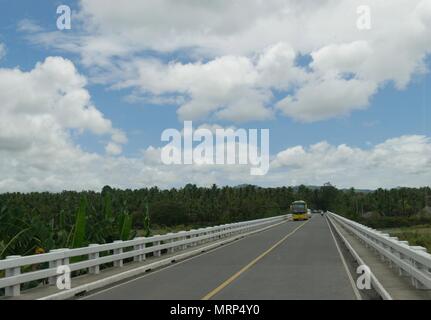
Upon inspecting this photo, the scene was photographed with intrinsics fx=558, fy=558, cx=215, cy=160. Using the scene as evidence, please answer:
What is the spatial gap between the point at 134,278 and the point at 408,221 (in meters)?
166

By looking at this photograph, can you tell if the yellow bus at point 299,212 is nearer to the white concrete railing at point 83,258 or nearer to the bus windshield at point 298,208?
the bus windshield at point 298,208

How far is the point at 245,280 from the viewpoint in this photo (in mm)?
15133

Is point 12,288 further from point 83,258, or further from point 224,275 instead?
point 83,258

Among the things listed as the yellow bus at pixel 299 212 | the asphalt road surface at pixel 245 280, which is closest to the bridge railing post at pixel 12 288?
the asphalt road surface at pixel 245 280

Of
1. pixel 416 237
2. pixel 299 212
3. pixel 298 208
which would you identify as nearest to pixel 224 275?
pixel 416 237

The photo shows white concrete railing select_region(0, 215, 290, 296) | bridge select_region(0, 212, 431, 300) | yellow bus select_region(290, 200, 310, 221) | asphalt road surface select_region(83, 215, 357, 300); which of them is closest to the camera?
white concrete railing select_region(0, 215, 290, 296)

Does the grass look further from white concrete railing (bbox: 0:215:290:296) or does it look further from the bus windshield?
white concrete railing (bbox: 0:215:290:296)

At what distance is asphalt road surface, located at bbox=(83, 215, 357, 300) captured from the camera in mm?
12555

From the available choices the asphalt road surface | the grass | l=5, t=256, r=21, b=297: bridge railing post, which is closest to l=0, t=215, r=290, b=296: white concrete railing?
l=5, t=256, r=21, b=297: bridge railing post

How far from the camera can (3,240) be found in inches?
690

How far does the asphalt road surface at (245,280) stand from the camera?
41.2ft
